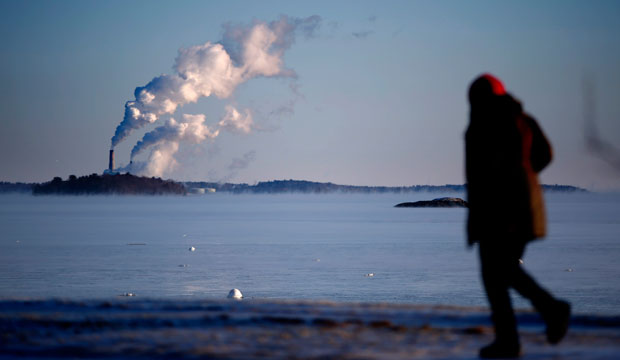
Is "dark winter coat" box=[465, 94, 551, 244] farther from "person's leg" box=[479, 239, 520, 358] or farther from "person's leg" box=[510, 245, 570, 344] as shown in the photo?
"person's leg" box=[510, 245, 570, 344]

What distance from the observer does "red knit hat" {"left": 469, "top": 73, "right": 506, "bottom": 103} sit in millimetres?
6262

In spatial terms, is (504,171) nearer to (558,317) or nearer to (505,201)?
(505,201)

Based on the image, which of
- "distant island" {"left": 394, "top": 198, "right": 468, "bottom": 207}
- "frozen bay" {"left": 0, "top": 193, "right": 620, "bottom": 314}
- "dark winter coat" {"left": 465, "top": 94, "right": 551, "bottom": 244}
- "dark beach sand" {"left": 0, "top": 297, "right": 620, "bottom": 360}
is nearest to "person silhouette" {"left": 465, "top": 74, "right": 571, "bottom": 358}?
"dark winter coat" {"left": 465, "top": 94, "right": 551, "bottom": 244}

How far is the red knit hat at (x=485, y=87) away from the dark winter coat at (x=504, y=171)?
0.05 meters

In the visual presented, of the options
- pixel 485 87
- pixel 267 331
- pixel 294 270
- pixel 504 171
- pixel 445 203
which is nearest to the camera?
pixel 504 171

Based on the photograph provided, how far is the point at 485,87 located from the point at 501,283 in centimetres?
148

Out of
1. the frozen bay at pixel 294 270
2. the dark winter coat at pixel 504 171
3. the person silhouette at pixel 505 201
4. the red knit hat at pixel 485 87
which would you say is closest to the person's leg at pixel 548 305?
the person silhouette at pixel 505 201

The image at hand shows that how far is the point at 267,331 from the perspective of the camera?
7.29m

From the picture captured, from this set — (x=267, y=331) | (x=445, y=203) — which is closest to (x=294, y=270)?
(x=267, y=331)

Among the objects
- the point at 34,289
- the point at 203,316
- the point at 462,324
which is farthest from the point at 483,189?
the point at 34,289

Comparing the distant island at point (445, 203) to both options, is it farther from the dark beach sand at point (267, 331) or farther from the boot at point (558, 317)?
the boot at point (558, 317)

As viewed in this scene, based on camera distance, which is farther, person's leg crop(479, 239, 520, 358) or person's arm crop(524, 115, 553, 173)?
person's arm crop(524, 115, 553, 173)

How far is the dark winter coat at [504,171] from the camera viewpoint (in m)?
6.11

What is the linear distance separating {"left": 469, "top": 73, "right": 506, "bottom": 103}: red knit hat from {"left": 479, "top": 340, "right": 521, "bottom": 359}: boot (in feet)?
6.02
